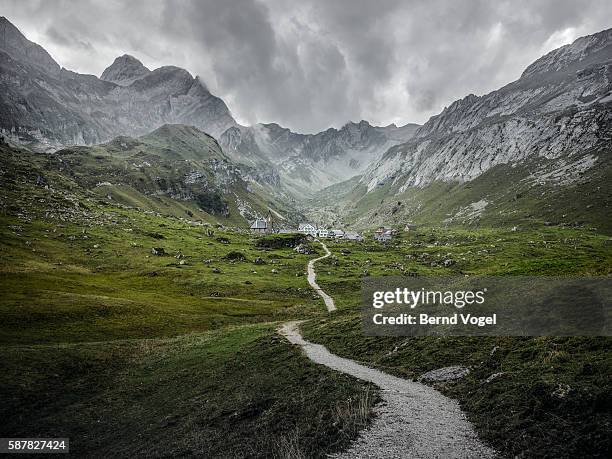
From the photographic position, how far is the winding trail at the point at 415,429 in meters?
16.0

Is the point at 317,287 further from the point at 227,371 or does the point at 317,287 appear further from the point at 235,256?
the point at 227,371

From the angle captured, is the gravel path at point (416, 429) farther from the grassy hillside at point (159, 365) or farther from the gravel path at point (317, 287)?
the gravel path at point (317, 287)

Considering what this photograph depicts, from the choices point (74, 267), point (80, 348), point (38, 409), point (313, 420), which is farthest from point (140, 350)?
point (74, 267)

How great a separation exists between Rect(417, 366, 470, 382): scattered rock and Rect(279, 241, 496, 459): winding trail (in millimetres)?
1071

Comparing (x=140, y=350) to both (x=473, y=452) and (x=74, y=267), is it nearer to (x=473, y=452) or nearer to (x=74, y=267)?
(x=473, y=452)

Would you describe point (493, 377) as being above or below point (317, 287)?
below

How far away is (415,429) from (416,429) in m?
0.05

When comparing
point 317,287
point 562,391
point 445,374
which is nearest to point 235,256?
point 317,287

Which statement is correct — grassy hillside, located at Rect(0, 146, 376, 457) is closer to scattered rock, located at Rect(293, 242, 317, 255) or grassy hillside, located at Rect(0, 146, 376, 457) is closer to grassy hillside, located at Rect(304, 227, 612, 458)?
grassy hillside, located at Rect(304, 227, 612, 458)

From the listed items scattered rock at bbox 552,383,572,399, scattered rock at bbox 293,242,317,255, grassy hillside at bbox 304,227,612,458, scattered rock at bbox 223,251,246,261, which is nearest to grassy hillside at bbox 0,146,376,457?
grassy hillside at bbox 304,227,612,458

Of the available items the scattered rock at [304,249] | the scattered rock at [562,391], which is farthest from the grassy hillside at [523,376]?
the scattered rock at [304,249]

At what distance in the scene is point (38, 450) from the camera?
2527cm

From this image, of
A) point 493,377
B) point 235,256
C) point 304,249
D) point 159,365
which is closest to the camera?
point 493,377

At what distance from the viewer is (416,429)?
717 inches
